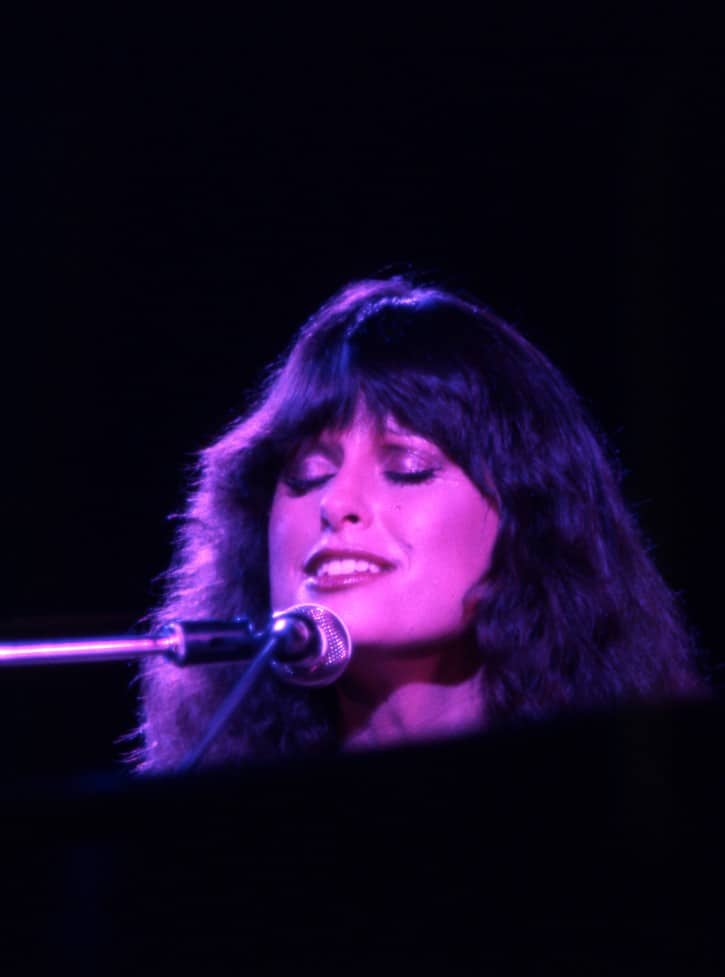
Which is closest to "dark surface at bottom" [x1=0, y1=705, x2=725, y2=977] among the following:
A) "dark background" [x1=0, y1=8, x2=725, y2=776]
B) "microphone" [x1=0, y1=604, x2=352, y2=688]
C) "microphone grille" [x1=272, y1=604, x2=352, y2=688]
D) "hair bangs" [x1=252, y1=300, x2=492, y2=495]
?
"microphone" [x1=0, y1=604, x2=352, y2=688]

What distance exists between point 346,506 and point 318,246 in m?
1.28

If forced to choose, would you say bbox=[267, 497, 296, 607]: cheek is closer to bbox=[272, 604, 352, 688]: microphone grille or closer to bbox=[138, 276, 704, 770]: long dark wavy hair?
bbox=[138, 276, 704, 770]: long dark wavy hair

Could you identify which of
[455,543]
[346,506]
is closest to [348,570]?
[346,506]

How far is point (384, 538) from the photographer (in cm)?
211

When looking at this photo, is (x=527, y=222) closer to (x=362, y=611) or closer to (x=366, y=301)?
(x=366, y=301)

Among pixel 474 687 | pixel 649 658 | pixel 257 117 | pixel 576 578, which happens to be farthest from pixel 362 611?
pixel 257 117

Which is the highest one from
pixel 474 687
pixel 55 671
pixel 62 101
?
pixel 62 101

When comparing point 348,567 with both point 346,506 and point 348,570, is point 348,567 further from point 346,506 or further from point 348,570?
point 346,506

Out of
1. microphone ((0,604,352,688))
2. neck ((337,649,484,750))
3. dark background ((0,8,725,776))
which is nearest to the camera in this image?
microphone ((0,604,352,688))

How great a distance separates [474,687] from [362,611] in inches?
14.0

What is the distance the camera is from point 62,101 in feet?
9.14

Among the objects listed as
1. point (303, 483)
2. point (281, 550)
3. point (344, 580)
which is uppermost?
point (303, 483)

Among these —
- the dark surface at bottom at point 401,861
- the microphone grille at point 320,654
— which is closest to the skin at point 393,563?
the microphone grille at point 320,654

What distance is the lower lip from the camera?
209cm
